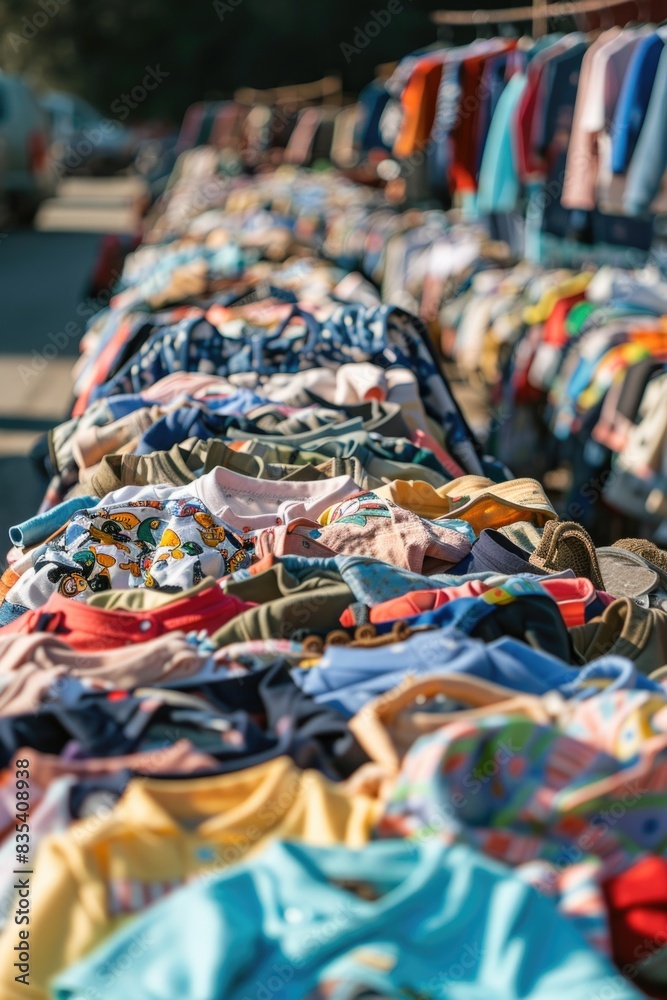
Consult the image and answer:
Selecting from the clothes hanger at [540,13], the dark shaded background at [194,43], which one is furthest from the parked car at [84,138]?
the clothes hanger at [540,13]

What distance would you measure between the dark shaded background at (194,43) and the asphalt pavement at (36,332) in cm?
1273

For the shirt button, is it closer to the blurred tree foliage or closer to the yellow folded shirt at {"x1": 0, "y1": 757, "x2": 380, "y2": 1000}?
the yellow folded shirt at {"x1": 0, "y1": 757, "x2": 380, "y2": 1000}

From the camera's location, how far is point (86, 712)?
1402 millimetres

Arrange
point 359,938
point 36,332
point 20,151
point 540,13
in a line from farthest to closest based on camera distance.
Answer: point 20,151
point 36,332
point 540,13
point 359,938

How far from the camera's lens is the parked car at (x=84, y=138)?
31586 millimetres

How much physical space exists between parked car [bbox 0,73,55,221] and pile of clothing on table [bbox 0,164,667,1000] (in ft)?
59.9

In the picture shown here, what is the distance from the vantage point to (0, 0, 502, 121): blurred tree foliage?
105 feet

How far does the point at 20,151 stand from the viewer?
1942 centimetres

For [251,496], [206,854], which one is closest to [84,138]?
[251,496]

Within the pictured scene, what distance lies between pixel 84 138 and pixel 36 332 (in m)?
24.0

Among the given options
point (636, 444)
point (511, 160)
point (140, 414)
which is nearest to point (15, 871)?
point (140, 414)

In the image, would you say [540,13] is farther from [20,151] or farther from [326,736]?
[20,151]

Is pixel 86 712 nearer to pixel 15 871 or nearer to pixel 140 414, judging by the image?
pixel 15 871

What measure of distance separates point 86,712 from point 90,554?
25.3 inches
